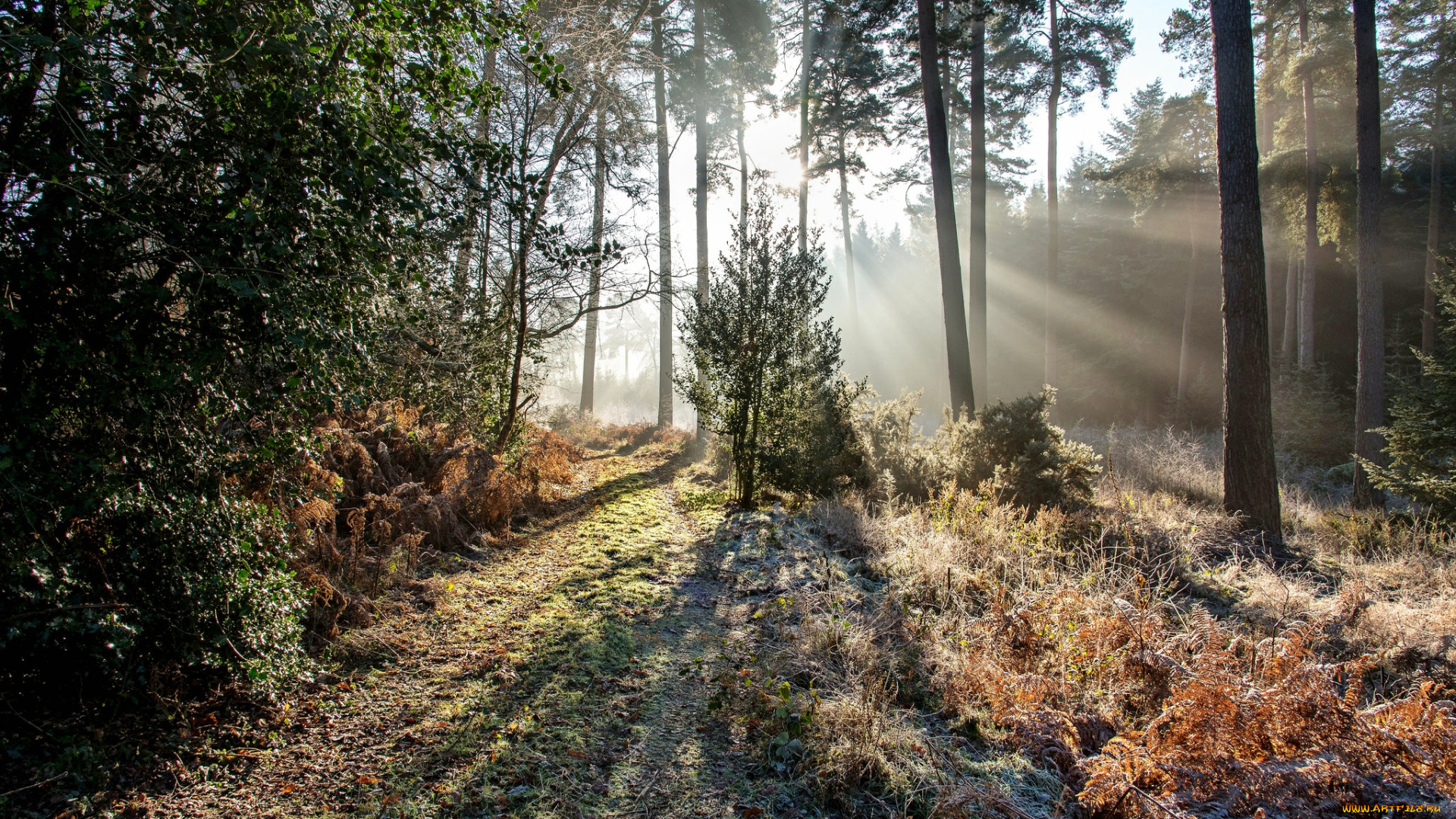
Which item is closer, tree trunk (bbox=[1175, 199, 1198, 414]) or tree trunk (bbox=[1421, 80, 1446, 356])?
tree trunk (bbox=[1421, 80, 1446, 356])

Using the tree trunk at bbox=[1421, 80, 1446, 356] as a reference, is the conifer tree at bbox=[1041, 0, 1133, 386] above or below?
above

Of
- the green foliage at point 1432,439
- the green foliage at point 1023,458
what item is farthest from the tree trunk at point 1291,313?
the green foliage at point 1023,458

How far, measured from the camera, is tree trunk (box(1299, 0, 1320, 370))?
14766 mm

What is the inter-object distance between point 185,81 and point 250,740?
2.86m

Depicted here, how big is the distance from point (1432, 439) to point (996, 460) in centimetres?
468

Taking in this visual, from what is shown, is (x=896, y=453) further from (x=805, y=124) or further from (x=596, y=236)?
(x=805, y=124)

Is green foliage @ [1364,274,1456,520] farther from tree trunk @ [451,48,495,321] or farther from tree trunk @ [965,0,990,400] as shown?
tree trunk @ [451,48,495,321]

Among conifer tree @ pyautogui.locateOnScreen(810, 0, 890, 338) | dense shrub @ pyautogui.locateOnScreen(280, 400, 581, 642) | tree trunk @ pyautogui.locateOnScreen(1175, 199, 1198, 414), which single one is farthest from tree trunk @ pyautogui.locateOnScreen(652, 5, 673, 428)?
tree trunk @ pyautogui.locateOnScreen(1175, 199, 1198, 414)

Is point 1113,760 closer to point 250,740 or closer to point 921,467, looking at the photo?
point 250,740

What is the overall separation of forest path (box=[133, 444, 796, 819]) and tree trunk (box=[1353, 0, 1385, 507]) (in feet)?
36.7

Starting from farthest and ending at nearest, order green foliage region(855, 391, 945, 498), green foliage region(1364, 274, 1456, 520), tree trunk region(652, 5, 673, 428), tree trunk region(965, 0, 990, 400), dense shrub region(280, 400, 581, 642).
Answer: tree trunk region(652, 5, 673, 428) < tree trunk region(965, 0, 990, 400) < green foliage region(855, 391, 945, 498) < green foliage region(1364, 274, 1456, 520) < dense shrub region(280, 400, 581, 642)

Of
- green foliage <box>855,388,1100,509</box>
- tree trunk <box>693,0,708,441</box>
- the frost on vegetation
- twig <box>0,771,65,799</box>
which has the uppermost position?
tree trunk <box>693,0,708,441</box>

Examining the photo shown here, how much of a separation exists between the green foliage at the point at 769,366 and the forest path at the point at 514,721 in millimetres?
3044

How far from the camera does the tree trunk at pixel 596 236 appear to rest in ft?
24.3
